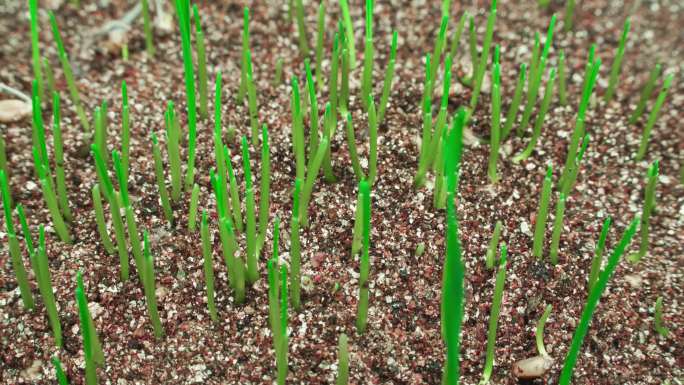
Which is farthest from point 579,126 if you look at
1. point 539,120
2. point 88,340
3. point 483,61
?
point 88,340

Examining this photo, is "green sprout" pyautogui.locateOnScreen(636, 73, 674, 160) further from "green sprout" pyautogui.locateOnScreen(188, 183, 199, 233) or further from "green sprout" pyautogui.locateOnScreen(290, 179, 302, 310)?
"green sprout" pyautogui.locateOnScreen(188, 183, 199, 233)

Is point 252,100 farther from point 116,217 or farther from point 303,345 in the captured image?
point 303,345

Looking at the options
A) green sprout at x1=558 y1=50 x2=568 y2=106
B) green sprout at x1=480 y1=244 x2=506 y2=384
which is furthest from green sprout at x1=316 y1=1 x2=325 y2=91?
green sprout at x1=480 y1=244 x2=506 y2=384

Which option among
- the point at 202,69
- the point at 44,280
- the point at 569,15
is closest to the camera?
the point at 44,280

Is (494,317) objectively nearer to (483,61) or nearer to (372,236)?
(372,236)

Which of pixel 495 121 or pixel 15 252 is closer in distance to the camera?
pixel 15 252

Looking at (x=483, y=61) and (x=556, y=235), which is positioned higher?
(x=483, y=61)

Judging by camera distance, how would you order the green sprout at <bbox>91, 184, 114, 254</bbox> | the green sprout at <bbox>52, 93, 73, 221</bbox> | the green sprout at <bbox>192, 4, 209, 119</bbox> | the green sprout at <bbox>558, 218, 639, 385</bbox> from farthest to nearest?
the green sprout at <bbox>192, 4, 209, 119</bbox>
the green sprout at <bbox>52, 93, 73, 221</bbox>
the green sprout at <bbox>91, 184, 114, 254</bbox>
the green sprout at <bbox>558, 218, 639, 385</bbox>
